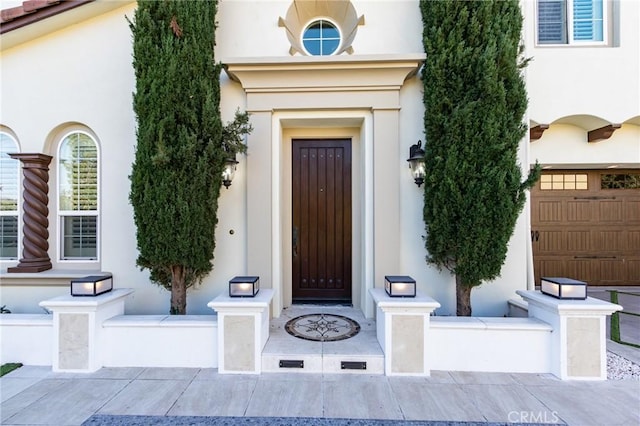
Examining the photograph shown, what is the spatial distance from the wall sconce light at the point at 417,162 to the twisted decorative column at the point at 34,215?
5.22 metres

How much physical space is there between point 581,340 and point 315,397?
107 inches

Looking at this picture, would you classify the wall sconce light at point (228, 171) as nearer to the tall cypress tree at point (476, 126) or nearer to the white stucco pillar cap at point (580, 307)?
the tall cypress tree at point (476, 126)

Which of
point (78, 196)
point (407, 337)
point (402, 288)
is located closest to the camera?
point (407, 337)

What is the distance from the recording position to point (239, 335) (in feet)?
9.92

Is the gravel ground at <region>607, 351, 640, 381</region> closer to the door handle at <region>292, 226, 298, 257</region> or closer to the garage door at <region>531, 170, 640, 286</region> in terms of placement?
the garage door at <region>531, 170, 640, 286</region>

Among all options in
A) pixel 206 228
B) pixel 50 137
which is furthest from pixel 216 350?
pixel 50 137

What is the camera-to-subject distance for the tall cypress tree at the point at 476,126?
3396mm

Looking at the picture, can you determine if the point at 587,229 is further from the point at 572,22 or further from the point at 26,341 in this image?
the point at 26,341

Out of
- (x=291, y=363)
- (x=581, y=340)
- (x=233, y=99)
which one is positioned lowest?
(x=291, y=363)

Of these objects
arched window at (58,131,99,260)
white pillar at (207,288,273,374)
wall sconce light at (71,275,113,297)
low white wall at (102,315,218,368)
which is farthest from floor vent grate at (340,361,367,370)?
arched window at (58,131,99,260)

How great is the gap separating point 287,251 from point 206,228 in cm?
131

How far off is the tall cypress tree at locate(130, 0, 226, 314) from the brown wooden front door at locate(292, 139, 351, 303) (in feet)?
4.57

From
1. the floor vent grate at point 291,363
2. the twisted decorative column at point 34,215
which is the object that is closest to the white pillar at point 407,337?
the floor vent grate at point 291,363

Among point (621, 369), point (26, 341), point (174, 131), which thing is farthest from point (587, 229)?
point (26, 341)
